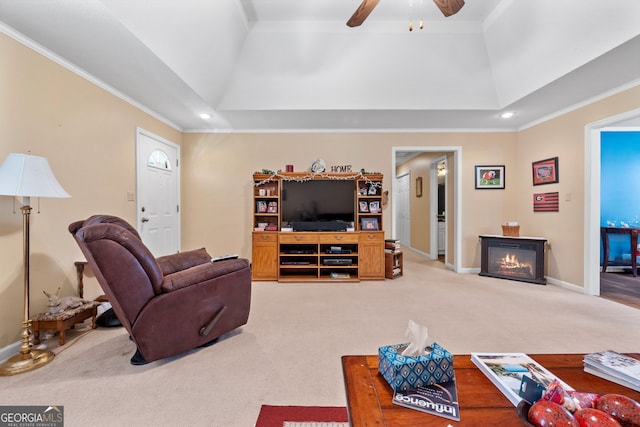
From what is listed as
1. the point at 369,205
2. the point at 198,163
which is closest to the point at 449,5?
the point at 369,205

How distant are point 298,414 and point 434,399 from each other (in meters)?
0.84

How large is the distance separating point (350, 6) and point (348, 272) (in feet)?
11.5

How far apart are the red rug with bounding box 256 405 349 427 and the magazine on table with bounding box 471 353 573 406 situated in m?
0.74

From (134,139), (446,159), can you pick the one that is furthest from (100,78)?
(446,159)

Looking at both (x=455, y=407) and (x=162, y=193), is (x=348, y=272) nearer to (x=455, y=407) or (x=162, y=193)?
(x=162, y=193)

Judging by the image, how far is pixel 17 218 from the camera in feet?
6.93

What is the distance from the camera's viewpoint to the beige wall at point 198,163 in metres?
2.14

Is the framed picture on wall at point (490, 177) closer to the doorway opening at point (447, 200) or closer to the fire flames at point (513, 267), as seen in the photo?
the doorway opening at point (447, 200)

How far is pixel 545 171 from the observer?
4.02m

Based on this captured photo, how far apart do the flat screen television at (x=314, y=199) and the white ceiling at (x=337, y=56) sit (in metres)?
1.01

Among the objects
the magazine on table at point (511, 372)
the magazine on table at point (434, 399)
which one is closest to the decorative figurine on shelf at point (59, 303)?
the magazine on table at point (434, 399)

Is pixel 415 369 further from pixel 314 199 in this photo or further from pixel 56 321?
pixel 314 199

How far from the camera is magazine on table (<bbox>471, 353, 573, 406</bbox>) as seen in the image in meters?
0.89

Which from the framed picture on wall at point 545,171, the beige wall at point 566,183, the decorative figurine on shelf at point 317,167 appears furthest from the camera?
the decorative figurine on shelf at point 317,167
